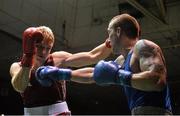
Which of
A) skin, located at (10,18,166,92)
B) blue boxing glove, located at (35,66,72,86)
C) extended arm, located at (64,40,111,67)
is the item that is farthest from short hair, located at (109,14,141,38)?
extended arm, located at (64,40,111,67)

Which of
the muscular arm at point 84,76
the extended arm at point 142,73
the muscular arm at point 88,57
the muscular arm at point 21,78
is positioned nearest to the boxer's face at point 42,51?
the muscular arm at point 21,78

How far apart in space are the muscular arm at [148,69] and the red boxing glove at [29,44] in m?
0.87

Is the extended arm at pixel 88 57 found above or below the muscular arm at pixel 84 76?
above

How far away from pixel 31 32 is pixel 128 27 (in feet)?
2.62

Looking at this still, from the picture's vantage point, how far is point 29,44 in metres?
2.88

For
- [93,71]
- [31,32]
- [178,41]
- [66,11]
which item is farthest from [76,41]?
[93,71]

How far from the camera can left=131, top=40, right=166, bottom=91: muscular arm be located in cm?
218

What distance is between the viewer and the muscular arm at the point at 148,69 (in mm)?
2178

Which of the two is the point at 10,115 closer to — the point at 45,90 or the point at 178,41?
the point at 178,41

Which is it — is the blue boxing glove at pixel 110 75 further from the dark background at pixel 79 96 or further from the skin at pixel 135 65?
the dark background at pixel 79 96

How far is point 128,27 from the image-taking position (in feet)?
8.31

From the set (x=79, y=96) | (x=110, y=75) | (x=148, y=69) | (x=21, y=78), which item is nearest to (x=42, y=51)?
(x=21, y=78)

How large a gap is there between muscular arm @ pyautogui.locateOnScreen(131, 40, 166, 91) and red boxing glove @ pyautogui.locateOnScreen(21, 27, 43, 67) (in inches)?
34.1

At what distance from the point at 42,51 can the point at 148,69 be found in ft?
3.55
